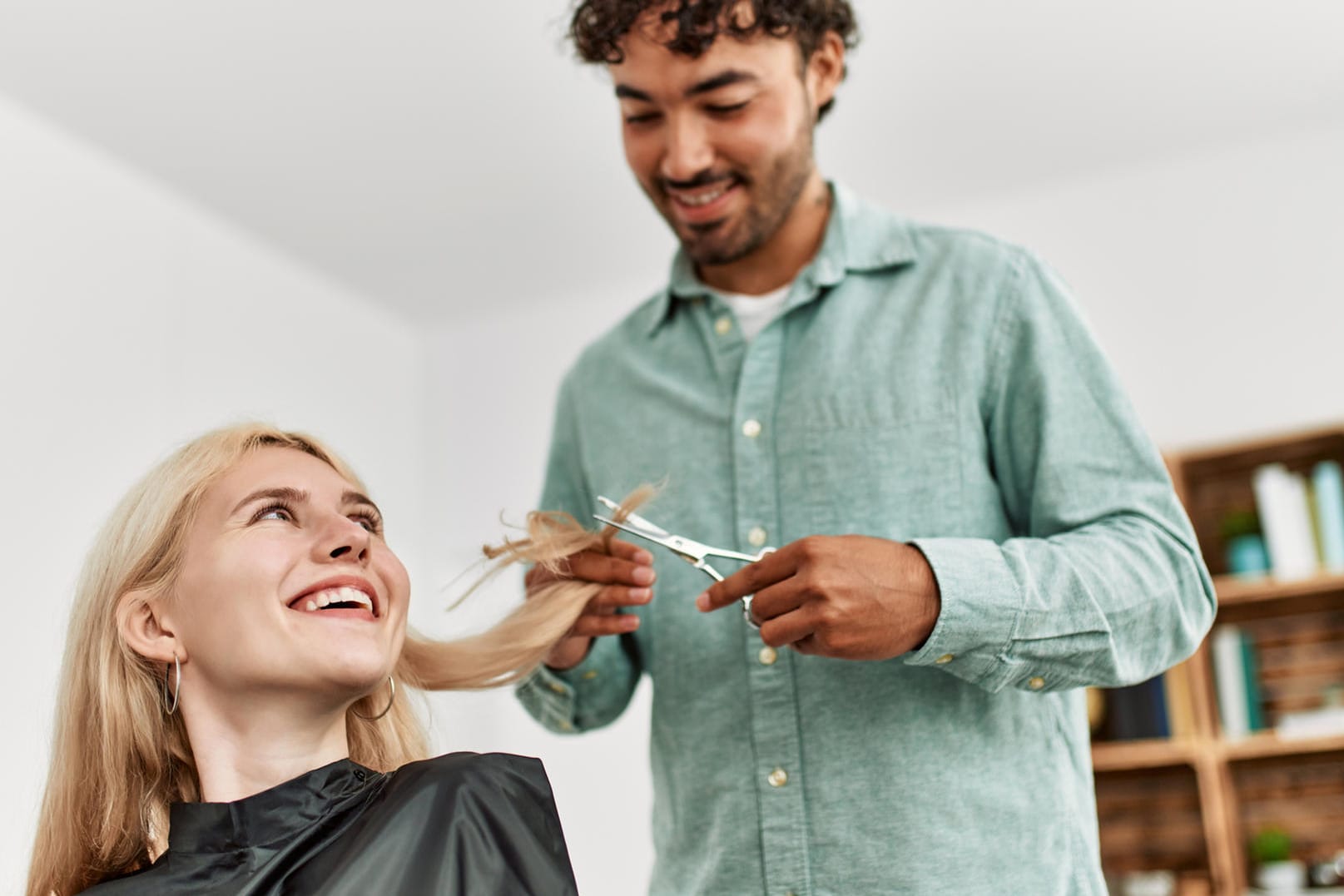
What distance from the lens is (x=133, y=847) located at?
1.47 m

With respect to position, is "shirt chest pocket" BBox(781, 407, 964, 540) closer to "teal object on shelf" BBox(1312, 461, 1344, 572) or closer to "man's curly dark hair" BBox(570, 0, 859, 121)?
"man's curly dark hair" BBox(570, 0, 859, 121)

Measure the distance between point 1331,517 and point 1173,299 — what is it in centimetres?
97

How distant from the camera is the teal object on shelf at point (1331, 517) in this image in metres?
3.53

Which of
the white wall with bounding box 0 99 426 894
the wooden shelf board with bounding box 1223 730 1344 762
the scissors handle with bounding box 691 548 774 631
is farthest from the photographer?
the wooden shelf board with bounding box 1223 730 1344 762

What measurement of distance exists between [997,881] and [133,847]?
3.20ft

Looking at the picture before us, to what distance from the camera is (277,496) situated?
151cm

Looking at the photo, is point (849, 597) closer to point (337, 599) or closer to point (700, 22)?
point (337, 599)

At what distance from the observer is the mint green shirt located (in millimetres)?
1367

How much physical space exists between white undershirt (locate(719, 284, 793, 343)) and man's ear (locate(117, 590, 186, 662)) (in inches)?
32.2

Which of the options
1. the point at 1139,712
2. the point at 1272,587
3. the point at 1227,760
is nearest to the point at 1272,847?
the point at 1227,760

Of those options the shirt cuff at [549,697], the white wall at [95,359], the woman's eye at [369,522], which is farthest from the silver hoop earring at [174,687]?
the white wall at [95,359]

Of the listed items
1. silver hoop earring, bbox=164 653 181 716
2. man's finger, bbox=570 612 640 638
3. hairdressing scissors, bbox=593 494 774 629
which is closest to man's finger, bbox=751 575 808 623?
hairdressing scissors, bbox=593 494 774 629

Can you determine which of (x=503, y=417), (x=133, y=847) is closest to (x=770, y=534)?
(x=133, y=847)

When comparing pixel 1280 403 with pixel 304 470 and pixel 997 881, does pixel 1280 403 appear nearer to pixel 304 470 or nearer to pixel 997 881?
pixel 997 881
